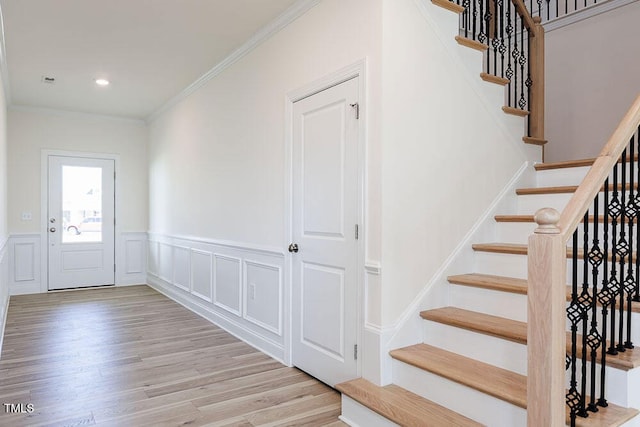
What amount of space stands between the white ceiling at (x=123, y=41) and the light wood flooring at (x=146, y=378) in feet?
9.03

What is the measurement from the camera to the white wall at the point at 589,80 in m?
4.07

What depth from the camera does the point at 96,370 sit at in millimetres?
3447

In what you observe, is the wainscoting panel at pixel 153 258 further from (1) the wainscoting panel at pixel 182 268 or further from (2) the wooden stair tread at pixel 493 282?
(2) the wooden stair tread at pixel 493 282

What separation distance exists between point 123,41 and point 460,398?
3.94 metres

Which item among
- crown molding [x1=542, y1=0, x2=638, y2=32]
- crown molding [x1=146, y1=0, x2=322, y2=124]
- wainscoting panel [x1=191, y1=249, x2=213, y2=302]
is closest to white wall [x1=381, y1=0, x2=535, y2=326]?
crown molding [x1=146, y1=0, x2=322, y2=124]

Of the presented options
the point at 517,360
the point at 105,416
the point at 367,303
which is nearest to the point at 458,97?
the point at 367,303

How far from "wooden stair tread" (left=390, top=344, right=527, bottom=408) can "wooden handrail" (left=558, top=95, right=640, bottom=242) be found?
0.82 m

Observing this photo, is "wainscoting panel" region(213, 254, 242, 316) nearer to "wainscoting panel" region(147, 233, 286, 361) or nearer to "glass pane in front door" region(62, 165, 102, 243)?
"wainscoting panel" region(147, 233, 286, 361)

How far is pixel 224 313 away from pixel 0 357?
6.32 ft

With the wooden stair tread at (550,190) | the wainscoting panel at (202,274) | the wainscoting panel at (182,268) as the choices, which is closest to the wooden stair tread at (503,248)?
the wooden stair tread at (550,190)

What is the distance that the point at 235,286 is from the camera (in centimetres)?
445

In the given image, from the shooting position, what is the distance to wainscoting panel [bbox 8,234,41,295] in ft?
21.3

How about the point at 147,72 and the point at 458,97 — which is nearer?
the point at 458,97

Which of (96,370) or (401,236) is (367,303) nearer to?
(401,236)
